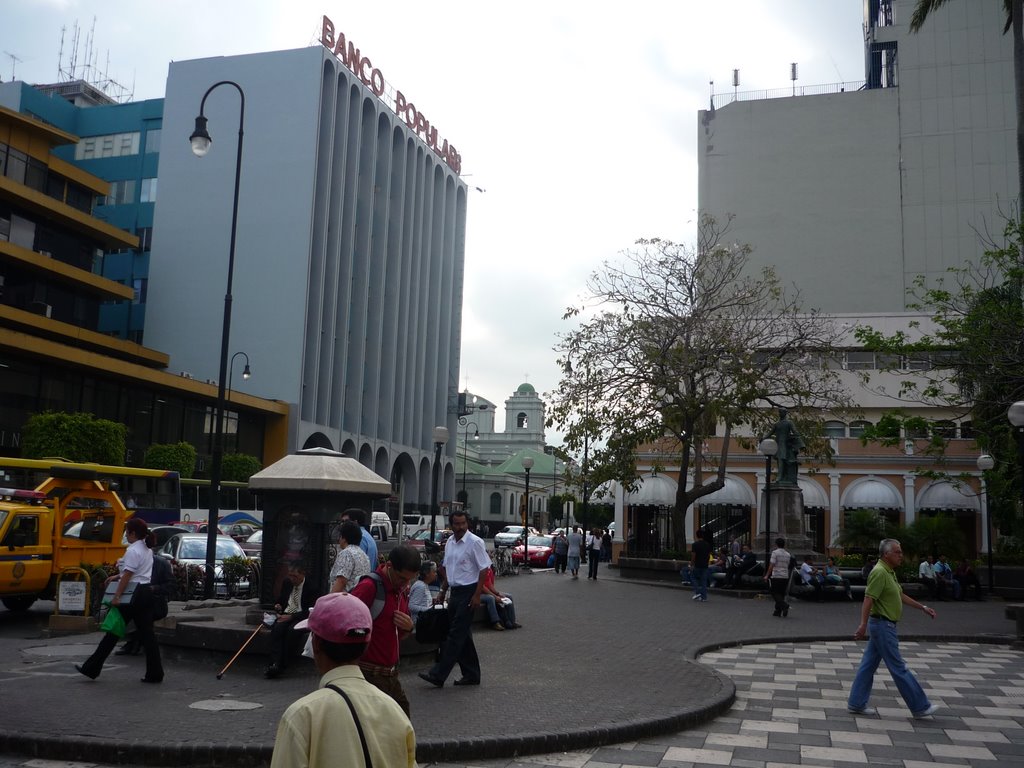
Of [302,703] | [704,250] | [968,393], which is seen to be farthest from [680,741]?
[704,250]

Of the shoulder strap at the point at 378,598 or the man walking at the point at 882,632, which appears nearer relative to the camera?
the shoulder strap at the point at 378,598

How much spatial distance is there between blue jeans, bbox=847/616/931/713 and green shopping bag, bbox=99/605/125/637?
286 inches

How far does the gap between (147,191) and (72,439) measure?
30.1 m

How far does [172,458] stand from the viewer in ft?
144

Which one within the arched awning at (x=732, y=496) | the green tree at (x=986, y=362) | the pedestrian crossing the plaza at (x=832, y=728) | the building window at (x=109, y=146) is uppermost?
the building window at (x=109, y=146)

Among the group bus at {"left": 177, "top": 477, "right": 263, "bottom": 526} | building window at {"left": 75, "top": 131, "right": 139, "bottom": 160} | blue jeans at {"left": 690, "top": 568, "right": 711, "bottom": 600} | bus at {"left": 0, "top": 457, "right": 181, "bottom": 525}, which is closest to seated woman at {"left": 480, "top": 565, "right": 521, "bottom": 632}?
blue jeans at {"left": 690, "top": 568, "right": 711, "bottom": 600}

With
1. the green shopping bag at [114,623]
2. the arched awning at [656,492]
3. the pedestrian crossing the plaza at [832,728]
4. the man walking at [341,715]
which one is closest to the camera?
the man walking at [341,715]

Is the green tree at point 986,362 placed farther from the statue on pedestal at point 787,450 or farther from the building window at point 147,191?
the building window at point 147,191

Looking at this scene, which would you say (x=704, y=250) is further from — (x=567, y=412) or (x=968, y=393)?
(x=968, y=393)

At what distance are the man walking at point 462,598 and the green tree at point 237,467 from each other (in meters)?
39.0

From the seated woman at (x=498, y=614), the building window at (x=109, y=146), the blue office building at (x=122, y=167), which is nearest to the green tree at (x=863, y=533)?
the seated woman at (x=498, y=614)

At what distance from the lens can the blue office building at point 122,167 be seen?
196ft

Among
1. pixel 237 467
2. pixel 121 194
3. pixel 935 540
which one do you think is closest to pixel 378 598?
pixel 935 540

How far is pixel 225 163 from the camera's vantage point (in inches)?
2270
